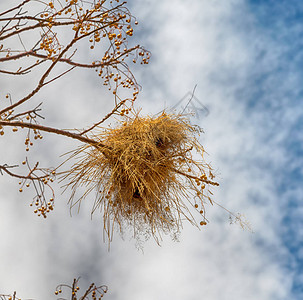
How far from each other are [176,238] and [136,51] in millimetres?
1168

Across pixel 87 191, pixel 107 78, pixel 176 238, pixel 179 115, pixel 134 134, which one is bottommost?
pixel 176 238

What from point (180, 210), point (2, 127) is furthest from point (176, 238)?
point (2, 127)

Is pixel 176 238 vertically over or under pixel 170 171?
under

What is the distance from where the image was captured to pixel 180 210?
2461 mm

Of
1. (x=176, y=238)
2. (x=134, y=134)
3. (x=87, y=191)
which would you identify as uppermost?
(x=134, y=134)

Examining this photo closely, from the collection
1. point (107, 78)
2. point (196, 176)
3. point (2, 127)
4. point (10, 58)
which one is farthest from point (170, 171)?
point (10, 58)

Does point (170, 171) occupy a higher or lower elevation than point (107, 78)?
lower

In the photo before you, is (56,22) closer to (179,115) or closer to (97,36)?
(97,36)

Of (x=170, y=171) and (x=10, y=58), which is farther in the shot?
(x=10, y=58)

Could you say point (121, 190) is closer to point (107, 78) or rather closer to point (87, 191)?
point (87, 191)

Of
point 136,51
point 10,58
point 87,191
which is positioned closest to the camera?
point 87,191

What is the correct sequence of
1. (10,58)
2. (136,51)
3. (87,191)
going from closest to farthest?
(87,191) → (136,51) → (10,58)

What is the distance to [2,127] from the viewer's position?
255 centimetres

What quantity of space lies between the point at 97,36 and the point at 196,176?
1007mm
